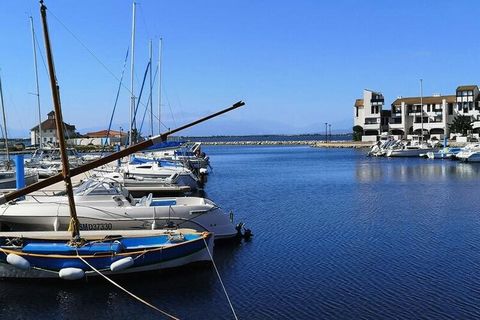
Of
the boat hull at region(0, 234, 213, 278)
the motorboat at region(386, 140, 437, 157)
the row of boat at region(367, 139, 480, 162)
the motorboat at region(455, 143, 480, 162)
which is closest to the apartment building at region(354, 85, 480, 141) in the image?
the row of boat at region(367, 139, 480, 162)

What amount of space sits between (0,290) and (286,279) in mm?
8606

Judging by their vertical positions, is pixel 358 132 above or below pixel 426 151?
above

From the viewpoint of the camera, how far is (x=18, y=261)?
54.2 ft

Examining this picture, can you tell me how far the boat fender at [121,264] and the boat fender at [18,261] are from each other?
2602mm

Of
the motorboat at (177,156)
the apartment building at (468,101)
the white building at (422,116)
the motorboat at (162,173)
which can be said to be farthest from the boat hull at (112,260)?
the apartment building at (468,101)

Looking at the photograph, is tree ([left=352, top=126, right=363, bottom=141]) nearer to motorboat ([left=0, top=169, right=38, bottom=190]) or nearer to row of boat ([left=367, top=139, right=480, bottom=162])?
row of boat ([left=367, top=139, right=480, bottom=162])

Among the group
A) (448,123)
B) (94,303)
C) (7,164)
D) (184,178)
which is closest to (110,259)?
(94,303)

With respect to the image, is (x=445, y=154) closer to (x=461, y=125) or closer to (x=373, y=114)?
(x=461, y=125)

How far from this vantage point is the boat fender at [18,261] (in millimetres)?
16516

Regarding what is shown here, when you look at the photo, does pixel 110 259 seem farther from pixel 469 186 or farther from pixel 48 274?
pixel 469 186

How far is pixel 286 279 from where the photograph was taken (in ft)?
57.8

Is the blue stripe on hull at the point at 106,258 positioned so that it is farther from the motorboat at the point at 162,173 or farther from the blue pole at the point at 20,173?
the motorboat at the point at 162,173

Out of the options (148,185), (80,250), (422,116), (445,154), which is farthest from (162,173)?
(422,116)

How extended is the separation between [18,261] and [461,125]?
115846 mm
